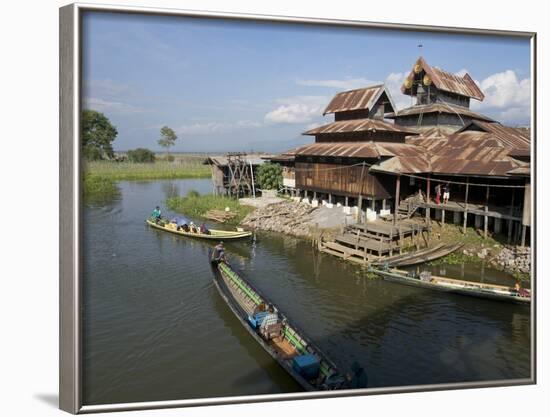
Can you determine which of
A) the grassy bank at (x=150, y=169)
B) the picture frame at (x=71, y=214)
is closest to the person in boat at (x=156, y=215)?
the grassy bank at (x=150, y=169)

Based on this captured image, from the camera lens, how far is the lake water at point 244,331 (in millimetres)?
6641

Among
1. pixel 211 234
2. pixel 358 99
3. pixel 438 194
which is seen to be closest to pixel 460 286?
pixel 438 194

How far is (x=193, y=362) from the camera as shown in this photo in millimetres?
7598

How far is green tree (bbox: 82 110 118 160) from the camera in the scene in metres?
5.84

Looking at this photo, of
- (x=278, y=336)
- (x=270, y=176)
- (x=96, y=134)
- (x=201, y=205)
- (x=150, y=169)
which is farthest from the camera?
(x=270, y=176)

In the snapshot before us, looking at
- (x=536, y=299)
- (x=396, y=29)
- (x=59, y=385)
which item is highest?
(x=396, y=29)

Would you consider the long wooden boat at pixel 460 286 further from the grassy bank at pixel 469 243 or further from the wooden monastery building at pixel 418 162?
the wooden monastery building at pixel 418 162

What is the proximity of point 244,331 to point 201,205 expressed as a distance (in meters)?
11.8

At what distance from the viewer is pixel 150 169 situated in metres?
14.0

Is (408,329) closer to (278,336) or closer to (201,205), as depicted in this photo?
(278,336)

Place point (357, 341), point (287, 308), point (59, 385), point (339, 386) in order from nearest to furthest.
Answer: point (59, 385) → point (339, 386) → point (357, 341) → point (287, 308)

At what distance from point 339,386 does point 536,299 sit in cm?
358

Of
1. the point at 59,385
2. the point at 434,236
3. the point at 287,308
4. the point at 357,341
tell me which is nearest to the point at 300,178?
the point at 434,236

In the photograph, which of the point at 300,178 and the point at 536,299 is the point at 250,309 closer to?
the point at 536,299
